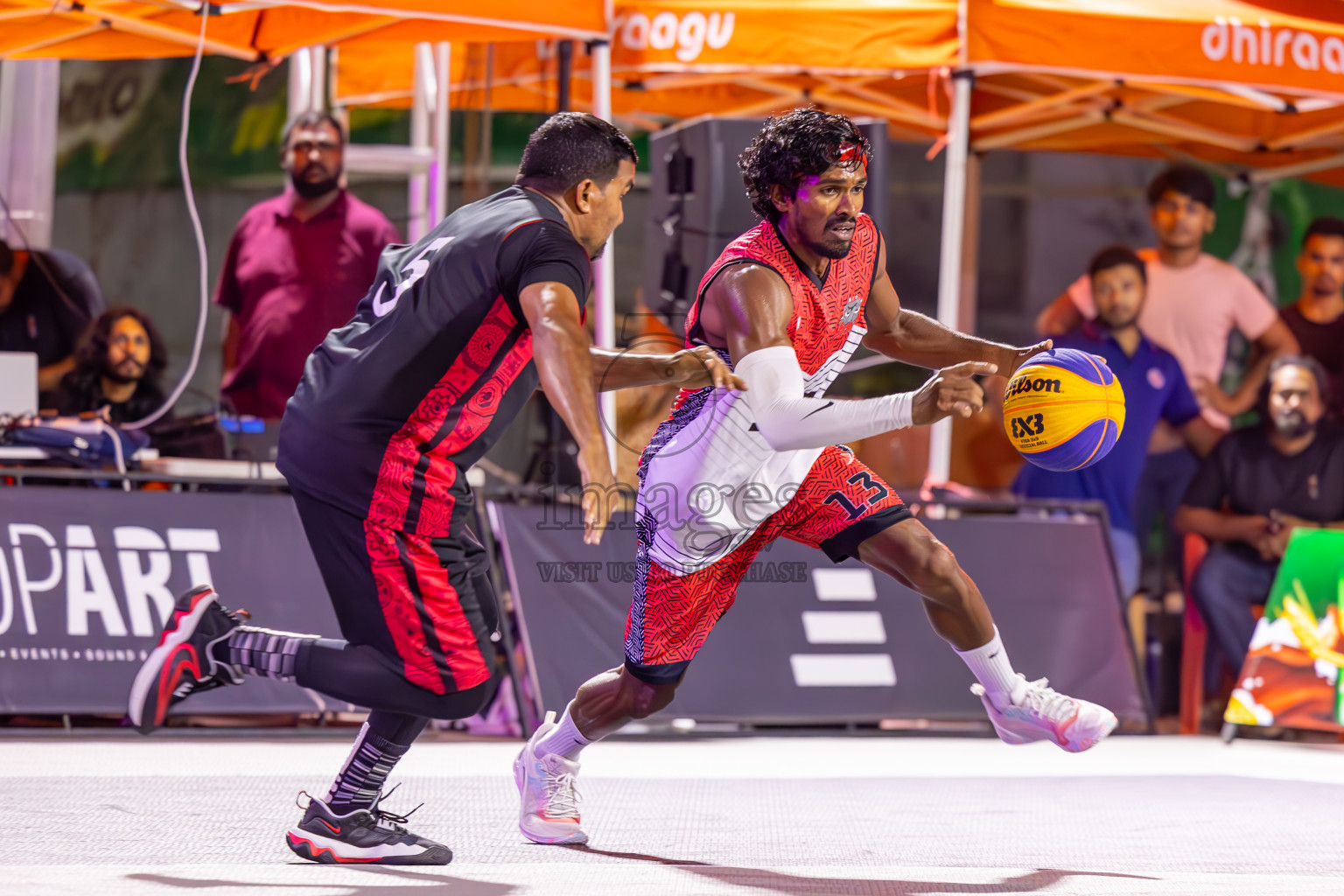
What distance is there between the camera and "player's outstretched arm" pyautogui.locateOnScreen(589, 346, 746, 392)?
11.6 ft

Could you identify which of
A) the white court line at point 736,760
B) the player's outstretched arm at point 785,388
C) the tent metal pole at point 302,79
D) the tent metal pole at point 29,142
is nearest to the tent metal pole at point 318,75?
the tent metal pole at point 302,79

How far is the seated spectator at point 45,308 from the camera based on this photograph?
7.61 m

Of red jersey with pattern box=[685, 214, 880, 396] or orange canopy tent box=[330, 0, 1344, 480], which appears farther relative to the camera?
orange canopy tent box=[330, 0, 1344, 480]

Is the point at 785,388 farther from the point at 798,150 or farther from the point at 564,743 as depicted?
the point at 564,743

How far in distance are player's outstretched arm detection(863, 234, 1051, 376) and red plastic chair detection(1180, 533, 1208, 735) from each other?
168 inches

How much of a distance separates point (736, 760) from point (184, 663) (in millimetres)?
3095

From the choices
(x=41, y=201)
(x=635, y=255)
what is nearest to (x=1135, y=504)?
(x=635, y=255)

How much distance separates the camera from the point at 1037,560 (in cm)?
750

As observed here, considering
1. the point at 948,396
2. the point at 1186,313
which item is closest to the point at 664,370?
the point at 948,396

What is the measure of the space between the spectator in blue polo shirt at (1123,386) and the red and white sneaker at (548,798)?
4812 mm

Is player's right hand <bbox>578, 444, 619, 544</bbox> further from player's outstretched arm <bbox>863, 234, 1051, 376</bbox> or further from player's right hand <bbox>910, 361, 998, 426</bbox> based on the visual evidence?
player's outstretched arm <bbox>863, 234, 1051, 376</bbox>

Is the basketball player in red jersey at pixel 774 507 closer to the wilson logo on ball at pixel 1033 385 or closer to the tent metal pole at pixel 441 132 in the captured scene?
the wilson logo on ball at pixel 1033 385

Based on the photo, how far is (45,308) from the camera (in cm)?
771

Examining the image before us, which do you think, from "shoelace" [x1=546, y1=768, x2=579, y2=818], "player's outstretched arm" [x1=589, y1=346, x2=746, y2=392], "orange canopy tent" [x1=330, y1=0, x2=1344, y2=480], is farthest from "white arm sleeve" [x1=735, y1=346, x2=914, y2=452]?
"orange canopy tent" [x1=330, y1=0, x2=1344, y2=480]
